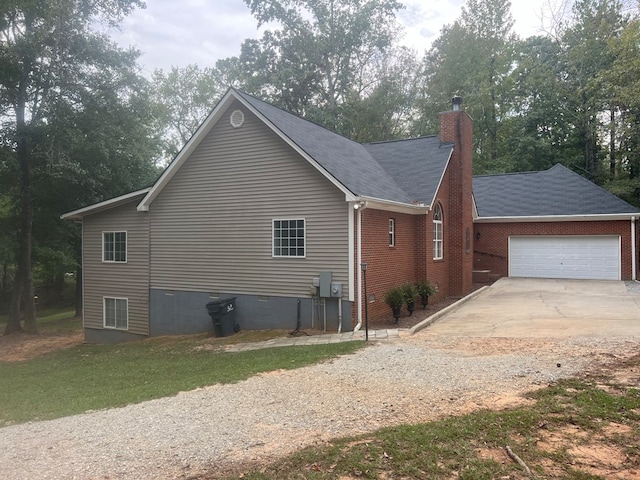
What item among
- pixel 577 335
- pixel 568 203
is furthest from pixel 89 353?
pixel 568 203

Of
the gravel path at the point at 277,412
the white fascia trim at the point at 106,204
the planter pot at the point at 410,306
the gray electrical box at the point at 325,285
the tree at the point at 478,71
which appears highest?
the tree at the point at 478,71

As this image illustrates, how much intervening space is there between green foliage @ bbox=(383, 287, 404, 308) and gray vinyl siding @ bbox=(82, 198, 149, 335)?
818 centimetres

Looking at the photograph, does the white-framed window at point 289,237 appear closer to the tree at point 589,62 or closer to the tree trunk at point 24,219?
the tree trunk at point 24,219

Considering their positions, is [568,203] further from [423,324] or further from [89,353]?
[89,353]

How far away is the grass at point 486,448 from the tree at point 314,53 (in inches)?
1185

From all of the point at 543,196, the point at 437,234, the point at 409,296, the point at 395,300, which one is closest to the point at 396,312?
the point at 395,300

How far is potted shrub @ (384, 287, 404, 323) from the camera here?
1195 cm

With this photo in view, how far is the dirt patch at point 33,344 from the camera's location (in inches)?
609

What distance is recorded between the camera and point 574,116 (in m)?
32.3

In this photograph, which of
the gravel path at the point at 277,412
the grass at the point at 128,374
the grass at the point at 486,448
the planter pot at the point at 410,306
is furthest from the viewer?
the planter pot at the point at 410,306

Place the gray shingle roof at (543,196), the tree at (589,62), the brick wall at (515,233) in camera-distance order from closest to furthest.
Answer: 1. the brick wall at (515,233)
2. the gray shingle roof at (543,196)
3. the tree at (589,62)

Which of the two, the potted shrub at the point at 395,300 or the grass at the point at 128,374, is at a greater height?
the potted shrub at the point at 395,300

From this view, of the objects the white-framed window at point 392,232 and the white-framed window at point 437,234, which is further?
the white-framed window at point 437,234

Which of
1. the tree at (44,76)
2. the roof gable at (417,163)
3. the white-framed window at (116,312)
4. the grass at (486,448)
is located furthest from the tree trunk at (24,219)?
the grass at (486,448)
